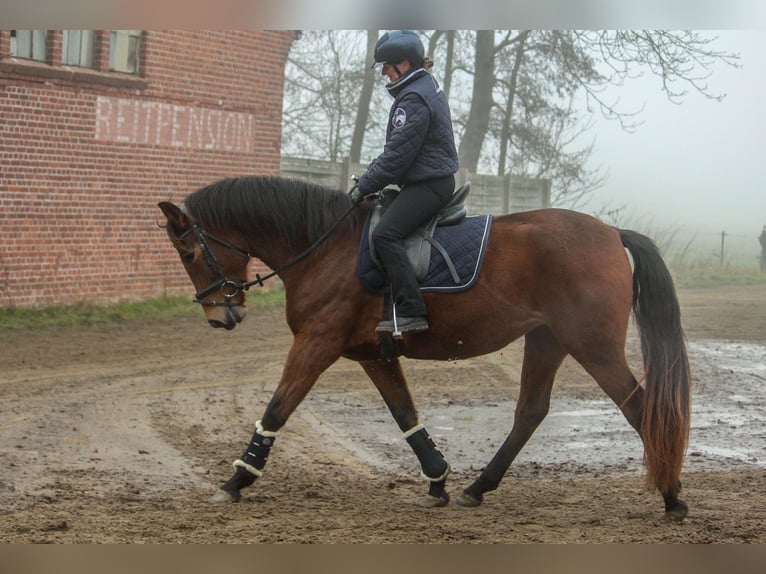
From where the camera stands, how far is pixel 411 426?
21.2 ft

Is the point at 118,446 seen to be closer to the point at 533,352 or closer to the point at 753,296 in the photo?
the point at 533,352

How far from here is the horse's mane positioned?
20.9 feet

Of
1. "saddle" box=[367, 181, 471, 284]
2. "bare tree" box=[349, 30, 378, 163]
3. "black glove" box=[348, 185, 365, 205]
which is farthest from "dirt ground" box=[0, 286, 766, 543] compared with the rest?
"bare tree" box=[349, 30, 378, 163]

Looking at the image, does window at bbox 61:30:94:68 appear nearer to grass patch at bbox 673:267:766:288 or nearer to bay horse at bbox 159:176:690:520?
bay horse at bbox 159:176:690:520

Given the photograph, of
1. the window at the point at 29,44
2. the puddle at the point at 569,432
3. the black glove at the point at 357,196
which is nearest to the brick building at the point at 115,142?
the window at the point at 29,44

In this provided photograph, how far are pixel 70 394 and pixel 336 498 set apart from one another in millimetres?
4225

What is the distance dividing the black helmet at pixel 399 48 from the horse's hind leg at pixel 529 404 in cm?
182

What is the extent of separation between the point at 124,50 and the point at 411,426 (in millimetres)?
10504

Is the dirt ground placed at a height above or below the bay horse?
below

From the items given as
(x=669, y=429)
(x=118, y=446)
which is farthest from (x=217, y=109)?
(x=669, y=429)

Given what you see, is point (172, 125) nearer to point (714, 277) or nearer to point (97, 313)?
point (97, 313)

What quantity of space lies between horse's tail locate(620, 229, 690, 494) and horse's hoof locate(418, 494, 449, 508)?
124 cm

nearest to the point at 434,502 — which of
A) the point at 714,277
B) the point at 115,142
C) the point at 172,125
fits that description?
the point at 115,142

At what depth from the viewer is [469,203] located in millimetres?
20594
